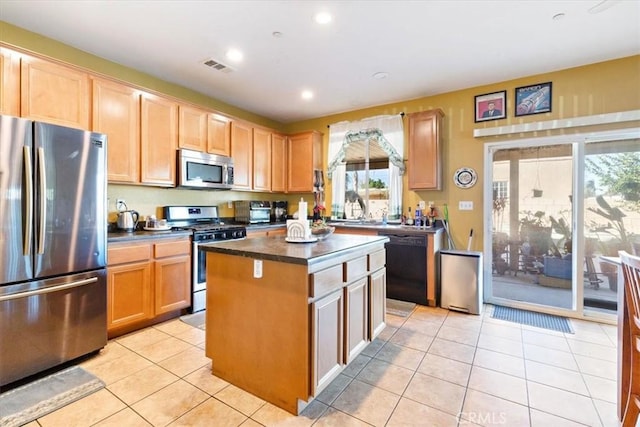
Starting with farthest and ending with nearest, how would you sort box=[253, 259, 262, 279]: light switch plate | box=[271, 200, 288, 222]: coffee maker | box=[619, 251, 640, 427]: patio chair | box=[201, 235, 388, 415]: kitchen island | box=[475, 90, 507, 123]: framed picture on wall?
box=[271, 200, 288, 222]: coffee maker, box=[475, 90, 507, 123]: framed picture on wall, box=[253, 259, 262, 279]: light switch plate, box=[201, 235, 388, 415]: kitchen island, box=[619, 251, 640, 427]: patio chair

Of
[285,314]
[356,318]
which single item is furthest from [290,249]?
[356,318]

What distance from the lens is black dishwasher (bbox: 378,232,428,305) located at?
3.63m

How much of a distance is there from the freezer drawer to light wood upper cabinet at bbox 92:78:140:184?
1133 millimetres

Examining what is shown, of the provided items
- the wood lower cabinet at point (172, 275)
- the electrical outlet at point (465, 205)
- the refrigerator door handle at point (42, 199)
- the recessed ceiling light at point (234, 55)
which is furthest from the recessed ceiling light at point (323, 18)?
the electrical outlet at point (465, 205)

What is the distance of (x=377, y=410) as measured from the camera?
5.85ft

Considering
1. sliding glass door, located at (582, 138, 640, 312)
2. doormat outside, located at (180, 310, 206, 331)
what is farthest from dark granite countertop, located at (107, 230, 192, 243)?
sliding glass door, located at (582, 138, 640, 312)

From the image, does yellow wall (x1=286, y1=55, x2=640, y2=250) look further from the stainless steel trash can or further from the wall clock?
the stainless steel trash can

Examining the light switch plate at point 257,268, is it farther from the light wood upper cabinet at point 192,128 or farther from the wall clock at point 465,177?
the wall clock at point 465,177

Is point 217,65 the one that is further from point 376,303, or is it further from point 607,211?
point 607,211

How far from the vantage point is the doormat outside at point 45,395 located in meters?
1.72

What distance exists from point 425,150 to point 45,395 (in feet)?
14.0

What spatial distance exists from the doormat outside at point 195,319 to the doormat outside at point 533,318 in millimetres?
3187

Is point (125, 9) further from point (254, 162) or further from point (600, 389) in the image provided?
point (600, 389)

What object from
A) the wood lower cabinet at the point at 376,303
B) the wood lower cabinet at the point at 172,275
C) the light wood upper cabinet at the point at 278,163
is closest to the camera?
the wood lower cabinet at the point at 376,303
